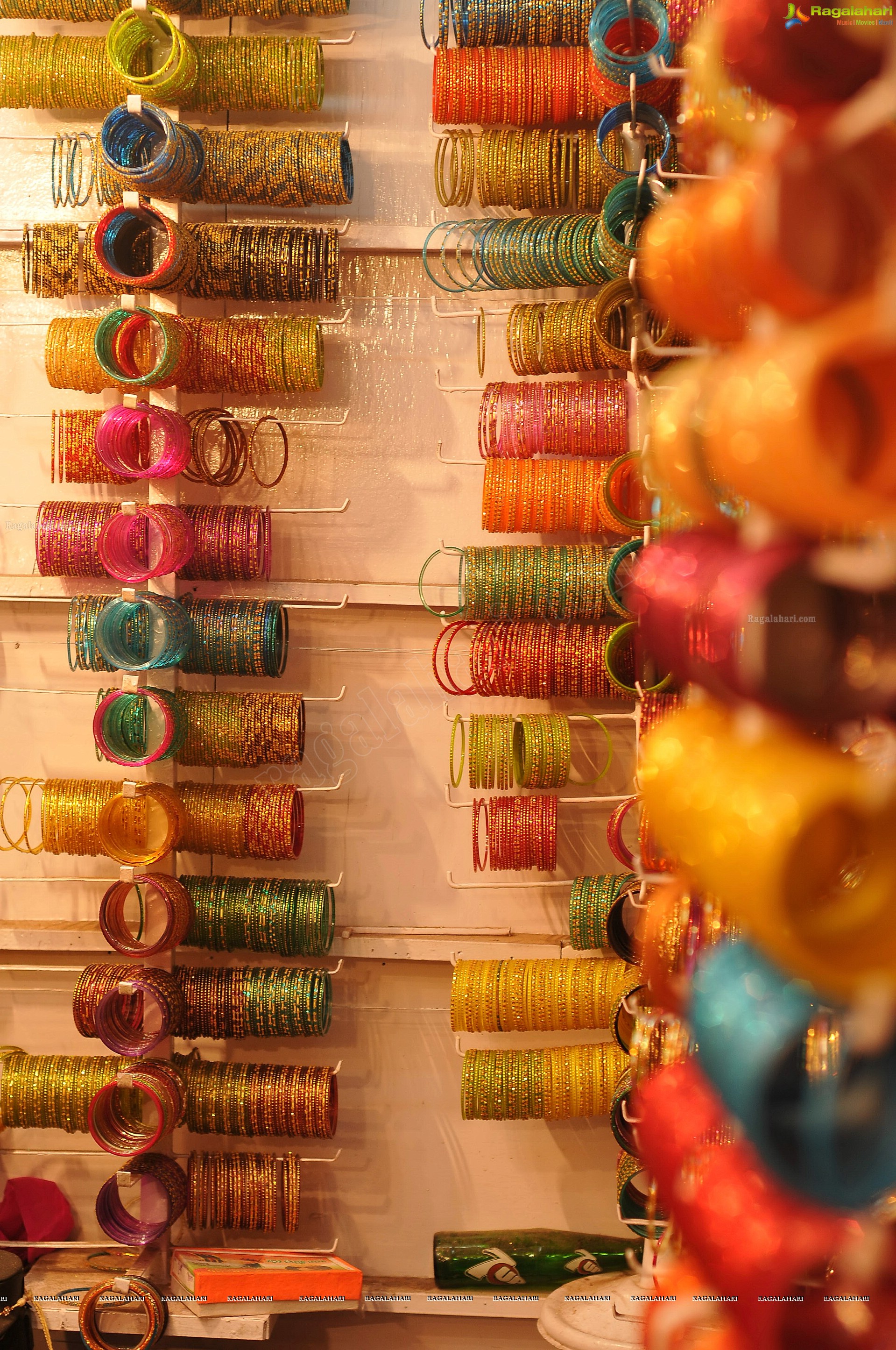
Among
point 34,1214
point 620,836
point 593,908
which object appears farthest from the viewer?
point 34,1214

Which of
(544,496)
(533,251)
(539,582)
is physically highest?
(533,251)

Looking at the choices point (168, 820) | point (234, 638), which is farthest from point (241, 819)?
point (234, 638)

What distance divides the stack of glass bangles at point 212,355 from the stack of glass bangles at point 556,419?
0.49m

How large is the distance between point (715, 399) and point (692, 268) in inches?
6.2

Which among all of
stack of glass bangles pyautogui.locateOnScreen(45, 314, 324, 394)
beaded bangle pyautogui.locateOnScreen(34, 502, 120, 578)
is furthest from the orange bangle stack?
beaded bangle pyautogui.locateOnScreen(34, 502, 120, 578)

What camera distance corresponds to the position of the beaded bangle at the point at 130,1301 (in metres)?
2.79

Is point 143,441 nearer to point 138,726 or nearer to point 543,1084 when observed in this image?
point 138,726

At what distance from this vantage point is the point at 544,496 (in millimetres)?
2873

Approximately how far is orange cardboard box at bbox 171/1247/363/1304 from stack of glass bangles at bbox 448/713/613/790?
4.28ft

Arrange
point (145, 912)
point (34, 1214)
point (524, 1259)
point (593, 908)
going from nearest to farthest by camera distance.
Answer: point (593, 908) < point (145, 912) < point (524, 1259) < point (34, 1214)

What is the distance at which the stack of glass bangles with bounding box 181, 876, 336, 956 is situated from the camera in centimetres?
298

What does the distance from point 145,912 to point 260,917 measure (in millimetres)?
294

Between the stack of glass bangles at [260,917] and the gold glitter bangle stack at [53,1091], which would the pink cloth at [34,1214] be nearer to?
the gold glitter bangle stack at [53,1091]

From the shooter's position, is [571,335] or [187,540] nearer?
[571,335]
